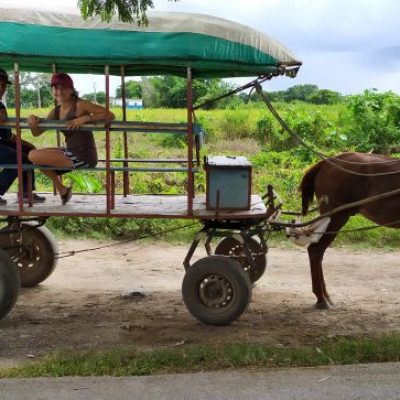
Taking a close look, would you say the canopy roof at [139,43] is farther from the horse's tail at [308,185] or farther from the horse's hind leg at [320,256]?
the horse's hind leg at [320,256]

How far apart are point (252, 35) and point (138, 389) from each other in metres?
2.87

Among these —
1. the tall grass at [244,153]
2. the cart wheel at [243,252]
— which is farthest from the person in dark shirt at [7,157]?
the tall grass at [244,153]

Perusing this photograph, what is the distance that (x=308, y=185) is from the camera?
21.2ft

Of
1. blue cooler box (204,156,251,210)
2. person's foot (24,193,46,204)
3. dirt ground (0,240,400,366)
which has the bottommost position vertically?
dirt ground (0,240,400,366)

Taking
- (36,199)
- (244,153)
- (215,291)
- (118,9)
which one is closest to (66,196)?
(36,199)

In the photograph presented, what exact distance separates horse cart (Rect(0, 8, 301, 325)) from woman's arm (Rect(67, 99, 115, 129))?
7 cm

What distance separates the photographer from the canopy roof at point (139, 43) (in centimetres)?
492

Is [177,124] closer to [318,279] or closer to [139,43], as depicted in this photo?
[139,43]

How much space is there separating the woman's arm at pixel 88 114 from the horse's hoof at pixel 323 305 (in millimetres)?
2651

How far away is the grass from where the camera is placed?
4.31m

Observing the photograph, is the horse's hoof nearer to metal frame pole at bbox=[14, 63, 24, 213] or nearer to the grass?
the grass

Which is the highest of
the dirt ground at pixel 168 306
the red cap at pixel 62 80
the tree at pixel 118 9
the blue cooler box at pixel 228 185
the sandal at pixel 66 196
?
the tree at pixel 118 9

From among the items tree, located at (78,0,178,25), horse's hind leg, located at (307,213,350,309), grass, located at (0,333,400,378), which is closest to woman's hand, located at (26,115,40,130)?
tree, located at (78,0,178,25)

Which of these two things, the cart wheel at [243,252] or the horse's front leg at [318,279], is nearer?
the horse's front leg at [318,279]
